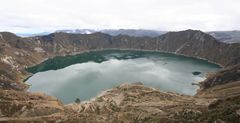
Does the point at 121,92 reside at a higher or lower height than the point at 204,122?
lower

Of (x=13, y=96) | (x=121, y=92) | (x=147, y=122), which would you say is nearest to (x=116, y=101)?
(x=121, y=92)

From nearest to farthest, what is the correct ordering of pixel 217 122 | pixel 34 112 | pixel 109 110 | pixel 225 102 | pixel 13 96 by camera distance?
pixel 217 122
pixel 225 102
pixel 34 112
pixel 109 110
pixel 13 96

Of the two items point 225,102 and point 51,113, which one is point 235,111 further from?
point 51,113

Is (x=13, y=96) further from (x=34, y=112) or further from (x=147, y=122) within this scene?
(x=147, y=122)

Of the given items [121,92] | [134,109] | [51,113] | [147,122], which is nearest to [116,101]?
[121,92]

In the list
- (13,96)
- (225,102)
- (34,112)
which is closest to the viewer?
(225,102)

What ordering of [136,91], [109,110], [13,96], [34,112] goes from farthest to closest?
[136,91] < [13,96] < [109,110] < [34,112]

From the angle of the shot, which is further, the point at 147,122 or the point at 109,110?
the point at 109,110

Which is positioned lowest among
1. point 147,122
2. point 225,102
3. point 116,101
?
point 116,101

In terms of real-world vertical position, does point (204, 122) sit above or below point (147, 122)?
above
